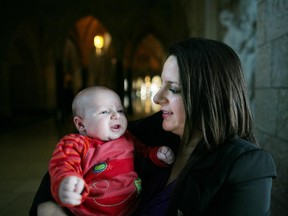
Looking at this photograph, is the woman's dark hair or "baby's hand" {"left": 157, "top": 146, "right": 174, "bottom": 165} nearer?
the woman's dark hair

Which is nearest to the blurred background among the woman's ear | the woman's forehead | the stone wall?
the stone wall

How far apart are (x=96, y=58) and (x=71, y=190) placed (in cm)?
1933

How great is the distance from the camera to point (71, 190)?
0.99m

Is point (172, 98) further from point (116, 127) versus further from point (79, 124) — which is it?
point (79, 124)

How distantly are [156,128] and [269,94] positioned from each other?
0.89 metres

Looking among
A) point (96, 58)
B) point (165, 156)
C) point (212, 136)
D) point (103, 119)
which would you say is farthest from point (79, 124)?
point (96, 58)

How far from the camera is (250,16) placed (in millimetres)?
3398

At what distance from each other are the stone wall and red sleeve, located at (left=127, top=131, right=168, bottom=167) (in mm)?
849

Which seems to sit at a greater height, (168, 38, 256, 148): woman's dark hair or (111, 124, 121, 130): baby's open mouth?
(168, 38, 256, 148): woman's dark hair

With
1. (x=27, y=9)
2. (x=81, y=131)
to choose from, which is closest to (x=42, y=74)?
(x=27, y=9)

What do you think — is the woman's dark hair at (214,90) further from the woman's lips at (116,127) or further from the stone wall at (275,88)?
the stone wall at (275,88)

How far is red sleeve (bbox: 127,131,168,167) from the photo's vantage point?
4.41ft

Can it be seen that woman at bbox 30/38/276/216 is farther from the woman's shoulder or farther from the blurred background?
the blurred background

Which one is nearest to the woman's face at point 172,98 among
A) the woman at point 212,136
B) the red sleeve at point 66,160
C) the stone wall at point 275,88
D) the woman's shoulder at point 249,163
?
the woman at point 212,136
